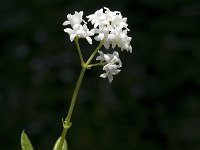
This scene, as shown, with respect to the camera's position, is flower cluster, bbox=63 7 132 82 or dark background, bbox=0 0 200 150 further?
dark background, bbox=0 0 200 150

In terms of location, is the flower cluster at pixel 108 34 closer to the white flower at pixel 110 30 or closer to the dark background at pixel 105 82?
the white flower at pixel 110 30

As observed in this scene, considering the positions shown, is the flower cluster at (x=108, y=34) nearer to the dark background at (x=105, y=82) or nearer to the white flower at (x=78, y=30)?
the white flower at (x=78, y=30)

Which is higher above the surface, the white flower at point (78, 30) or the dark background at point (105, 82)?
the dark background at point (105, 82)

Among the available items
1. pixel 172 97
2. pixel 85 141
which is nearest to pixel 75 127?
pixel 85 141

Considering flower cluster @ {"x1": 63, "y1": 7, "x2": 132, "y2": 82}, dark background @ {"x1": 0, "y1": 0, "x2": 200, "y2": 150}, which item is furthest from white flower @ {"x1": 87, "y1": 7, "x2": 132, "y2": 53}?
dark background @ {"x1": 0, "y1": 0, "x2": 200, "y2": 150}

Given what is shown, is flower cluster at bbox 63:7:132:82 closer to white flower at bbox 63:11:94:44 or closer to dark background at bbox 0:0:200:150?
white flower at bbox 63:11:94:44

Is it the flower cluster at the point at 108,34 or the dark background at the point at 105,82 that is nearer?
the flower cluster at the point at 108,34

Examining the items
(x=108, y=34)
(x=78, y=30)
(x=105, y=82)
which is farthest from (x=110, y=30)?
(x=105, y=82)

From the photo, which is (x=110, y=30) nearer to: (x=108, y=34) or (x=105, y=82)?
(x=108, y=34)

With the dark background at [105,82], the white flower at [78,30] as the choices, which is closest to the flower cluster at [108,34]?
the white flower at [78,30]

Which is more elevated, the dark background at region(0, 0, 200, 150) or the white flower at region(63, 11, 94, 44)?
the dark background at region(0, 0, 200, 150)
